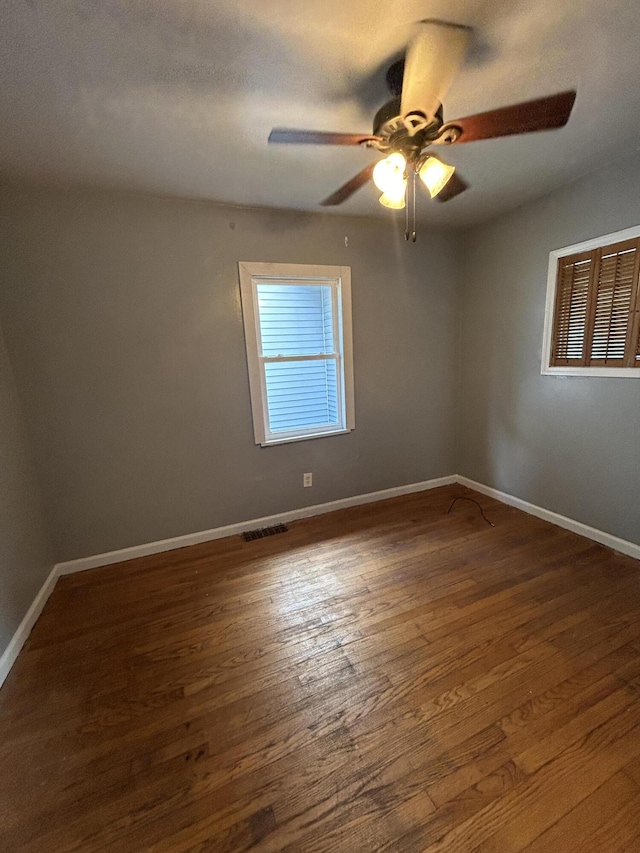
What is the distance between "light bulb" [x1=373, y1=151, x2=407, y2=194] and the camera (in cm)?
134

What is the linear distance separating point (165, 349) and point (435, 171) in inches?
74.1

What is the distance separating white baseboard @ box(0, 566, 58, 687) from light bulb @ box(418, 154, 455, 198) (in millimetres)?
2865

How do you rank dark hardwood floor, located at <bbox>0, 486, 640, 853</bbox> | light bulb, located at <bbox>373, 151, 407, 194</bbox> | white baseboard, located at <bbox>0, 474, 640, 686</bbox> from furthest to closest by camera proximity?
white baseboard, located at <bbox>0, 474, 640, 686</bbox>, light bulb, located at <bbox>373, 151, 407, 194</bbox>, dark hardwood floor, located at <bbox>0, 486, 640, 853</bbox>

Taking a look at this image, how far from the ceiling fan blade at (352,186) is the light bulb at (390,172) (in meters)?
0.19

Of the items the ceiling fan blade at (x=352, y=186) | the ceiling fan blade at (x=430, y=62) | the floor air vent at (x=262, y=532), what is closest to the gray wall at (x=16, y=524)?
the floor air vent at (x=262, y=532)

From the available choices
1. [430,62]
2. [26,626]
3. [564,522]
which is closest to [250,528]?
[26,626]

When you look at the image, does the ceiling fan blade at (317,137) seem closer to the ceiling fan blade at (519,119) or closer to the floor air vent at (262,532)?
the ceiling fan blade at (519,119)

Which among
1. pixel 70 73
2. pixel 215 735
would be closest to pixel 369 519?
pixel 215 735

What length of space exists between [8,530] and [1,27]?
2.02 metres

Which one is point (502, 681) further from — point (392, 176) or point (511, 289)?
point (511, 289)

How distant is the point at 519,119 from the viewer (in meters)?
1.32

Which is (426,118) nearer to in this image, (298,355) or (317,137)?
(317,137)

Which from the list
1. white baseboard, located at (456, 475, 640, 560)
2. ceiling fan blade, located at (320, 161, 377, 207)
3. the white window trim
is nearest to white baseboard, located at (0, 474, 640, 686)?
white baseboard, located at (456, 475, 640, 560)

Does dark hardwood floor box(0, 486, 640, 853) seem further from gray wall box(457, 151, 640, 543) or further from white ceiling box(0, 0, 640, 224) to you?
white ceiling box(0, 0, 640, 224)
